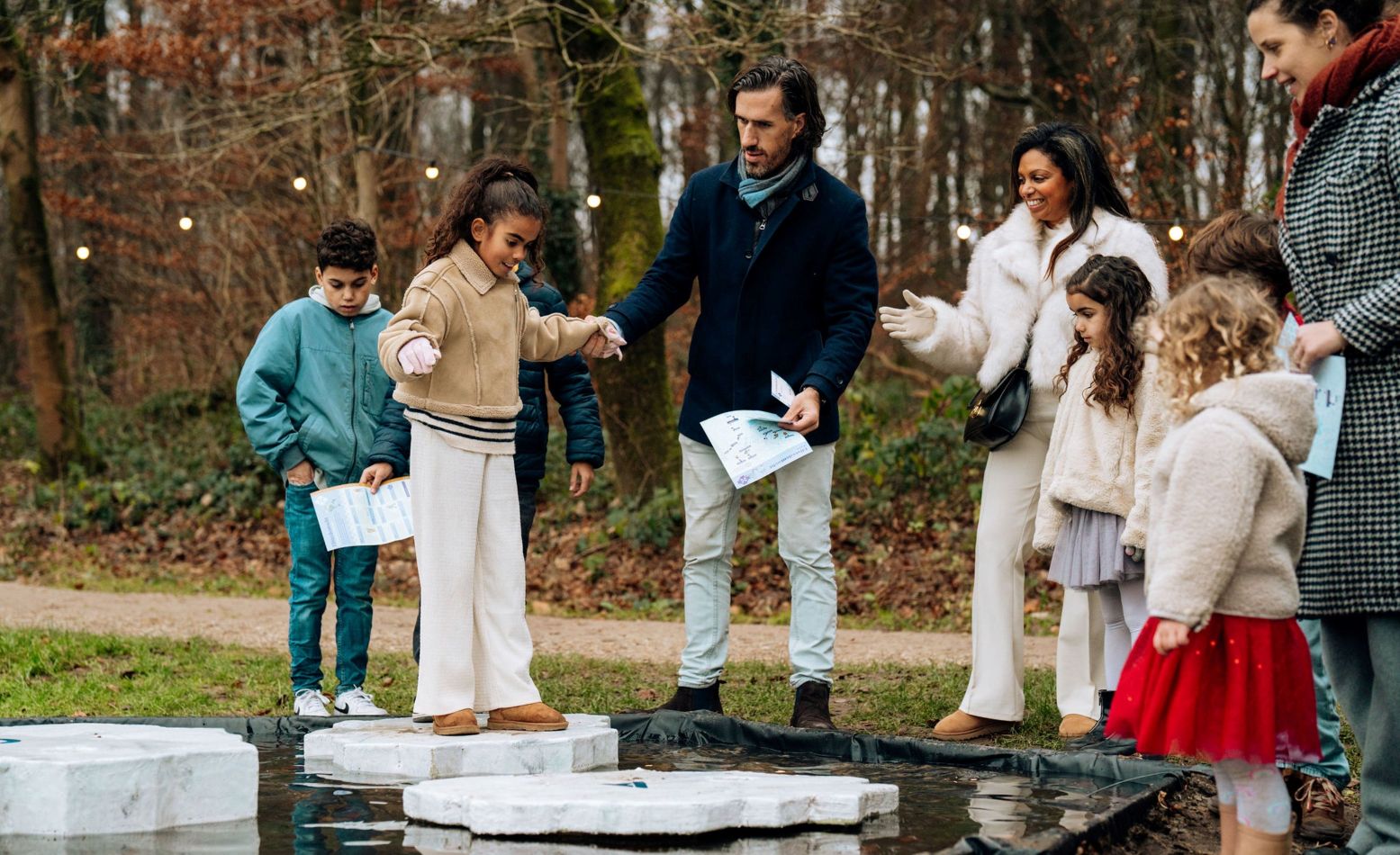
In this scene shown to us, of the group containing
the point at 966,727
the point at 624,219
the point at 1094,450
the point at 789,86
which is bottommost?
the point at 966,727

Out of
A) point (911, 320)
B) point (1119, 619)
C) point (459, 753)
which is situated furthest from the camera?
point (911, 320)

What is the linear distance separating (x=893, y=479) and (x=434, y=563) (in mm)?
7835

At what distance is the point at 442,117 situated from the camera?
27.0m

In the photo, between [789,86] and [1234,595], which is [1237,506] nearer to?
[1234,595]

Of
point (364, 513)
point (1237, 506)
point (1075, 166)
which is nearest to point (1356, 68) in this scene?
point (1237, 506)

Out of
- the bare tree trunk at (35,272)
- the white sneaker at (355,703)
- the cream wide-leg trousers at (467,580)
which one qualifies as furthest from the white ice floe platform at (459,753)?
the bare tree trunk at (35,272)

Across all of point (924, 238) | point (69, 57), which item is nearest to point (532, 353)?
point (924, 238)

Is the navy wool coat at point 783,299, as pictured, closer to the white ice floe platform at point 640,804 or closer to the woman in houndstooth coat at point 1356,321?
the white ice floe platform at point 640,804

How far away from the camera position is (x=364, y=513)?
542 cm

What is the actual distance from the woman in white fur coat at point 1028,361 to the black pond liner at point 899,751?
0.54m

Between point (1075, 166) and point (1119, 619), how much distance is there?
1.58 meters

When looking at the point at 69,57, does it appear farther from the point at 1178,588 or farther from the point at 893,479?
the point at 1178,588

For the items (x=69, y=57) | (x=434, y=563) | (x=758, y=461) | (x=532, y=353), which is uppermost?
(x=69, y=57)

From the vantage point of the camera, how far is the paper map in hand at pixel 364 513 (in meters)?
5.33
